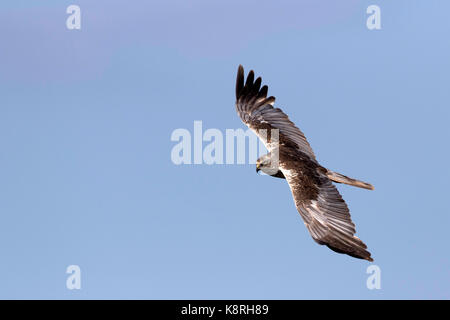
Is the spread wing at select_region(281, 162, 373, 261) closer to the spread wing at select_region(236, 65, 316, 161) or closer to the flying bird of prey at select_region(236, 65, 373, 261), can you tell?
the flying bird of prey at select_region(236, 65, 373, 261)

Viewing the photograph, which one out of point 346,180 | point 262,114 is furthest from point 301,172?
point 262,114

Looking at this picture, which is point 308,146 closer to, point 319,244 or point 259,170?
point 259,170

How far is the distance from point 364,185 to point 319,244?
12.6 ft

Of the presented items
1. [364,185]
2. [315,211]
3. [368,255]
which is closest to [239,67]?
[364,185]

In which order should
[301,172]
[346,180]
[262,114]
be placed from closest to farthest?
1. [301,172]
2. [346,180]
3. [262,114]

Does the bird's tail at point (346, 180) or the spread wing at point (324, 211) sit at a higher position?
the bird's tail at point (346, 180)

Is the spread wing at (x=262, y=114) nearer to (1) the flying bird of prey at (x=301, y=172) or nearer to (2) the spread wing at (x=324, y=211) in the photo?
(1) the flying bird of prey at (x=301, y=172)

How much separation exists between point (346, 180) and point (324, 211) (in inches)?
98.5

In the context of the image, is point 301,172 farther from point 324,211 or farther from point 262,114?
point 262,114

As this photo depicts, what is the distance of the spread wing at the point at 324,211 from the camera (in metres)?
12.1

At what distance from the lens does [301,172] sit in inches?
566

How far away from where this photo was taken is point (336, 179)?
1515cm

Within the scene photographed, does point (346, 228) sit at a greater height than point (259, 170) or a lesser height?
lesser

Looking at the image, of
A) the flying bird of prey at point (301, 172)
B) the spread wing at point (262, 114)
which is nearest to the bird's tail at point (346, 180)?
the flying bird of prey at point (301, 172)
